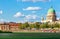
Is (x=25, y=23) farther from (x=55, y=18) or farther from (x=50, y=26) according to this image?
(x=55, y=18)

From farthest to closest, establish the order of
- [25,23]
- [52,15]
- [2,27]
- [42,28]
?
1. [52,15]
2. [2,27]
3. [25,23]
4. [42,28]

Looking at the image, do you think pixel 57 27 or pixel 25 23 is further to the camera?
pixel 25 23

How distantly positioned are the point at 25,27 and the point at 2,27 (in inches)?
639

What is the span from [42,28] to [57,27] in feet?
18.8

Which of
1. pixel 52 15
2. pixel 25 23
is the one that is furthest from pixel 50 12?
pixel 25 23

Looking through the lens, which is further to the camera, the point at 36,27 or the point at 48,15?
the point at 48,15

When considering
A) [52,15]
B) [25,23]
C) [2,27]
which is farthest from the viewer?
[52,15]

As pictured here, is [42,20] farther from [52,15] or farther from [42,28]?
[42,28]

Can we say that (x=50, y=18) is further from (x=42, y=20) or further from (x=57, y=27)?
(x=57, y=27)

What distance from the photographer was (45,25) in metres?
98.2

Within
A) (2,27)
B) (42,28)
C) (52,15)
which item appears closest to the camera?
(42,28)

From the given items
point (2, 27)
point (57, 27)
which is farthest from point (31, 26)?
point (2, 27)

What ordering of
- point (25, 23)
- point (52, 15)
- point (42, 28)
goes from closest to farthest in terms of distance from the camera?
point (42, 28) → point (25, 23) → point (52, 15)

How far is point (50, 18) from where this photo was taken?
121 metres
